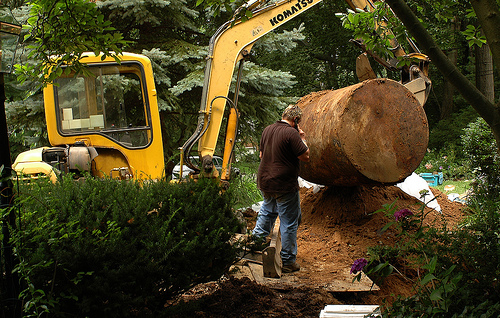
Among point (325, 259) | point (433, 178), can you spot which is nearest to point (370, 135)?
point (325, 259)

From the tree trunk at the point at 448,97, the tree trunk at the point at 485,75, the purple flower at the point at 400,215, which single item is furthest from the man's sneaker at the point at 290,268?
the tree trunk at the point at 448,97

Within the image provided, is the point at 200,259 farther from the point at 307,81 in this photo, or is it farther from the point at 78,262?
the point at 307,81

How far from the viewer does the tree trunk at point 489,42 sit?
7.84ft

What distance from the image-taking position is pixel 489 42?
2.44m

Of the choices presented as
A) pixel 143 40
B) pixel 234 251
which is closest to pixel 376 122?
pixel 234 251

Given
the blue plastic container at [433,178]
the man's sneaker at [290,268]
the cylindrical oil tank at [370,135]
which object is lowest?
the blue plastic container at [433,178]

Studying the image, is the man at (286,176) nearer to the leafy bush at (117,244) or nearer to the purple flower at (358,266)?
the leafy bush at (117,244)

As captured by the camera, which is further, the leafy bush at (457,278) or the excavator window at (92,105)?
the excavator window at (92,105)

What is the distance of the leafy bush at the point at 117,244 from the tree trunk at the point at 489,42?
1929 millimetres

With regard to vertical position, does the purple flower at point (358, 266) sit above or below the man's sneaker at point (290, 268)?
above

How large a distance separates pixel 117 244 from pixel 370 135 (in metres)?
3.73

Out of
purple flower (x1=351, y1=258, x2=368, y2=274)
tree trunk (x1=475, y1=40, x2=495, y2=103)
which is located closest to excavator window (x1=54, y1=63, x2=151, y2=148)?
purple flower (x1=351, y1=258, x2=368, y2=274)

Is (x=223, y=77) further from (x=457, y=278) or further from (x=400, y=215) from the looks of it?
(x=457, y=278)

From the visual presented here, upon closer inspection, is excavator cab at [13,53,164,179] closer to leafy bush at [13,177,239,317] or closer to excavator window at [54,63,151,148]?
excavator window at [54,63,151,148]
